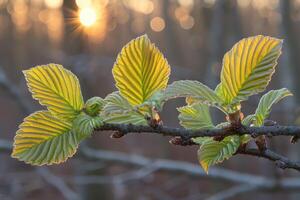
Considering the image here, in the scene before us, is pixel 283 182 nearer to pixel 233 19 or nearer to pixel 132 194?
pixel 233 19

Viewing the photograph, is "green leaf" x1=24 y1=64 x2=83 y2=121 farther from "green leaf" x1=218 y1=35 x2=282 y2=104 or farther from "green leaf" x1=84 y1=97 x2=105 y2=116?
"green leaf" x1=218 y1=35 x2=282 y2=104

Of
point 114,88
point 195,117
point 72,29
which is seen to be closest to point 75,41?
point 72,29

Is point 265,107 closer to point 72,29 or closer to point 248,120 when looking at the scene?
point 248,120

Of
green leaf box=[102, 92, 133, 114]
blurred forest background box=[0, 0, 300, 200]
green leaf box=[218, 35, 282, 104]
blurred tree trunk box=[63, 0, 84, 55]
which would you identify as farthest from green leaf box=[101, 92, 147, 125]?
blurred tree trunk box=[63, 0, 84, 55]

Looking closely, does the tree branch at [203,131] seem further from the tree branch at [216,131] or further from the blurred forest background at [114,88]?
the blurred forest background at [114,88]

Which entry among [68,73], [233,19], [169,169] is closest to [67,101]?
[68,73]

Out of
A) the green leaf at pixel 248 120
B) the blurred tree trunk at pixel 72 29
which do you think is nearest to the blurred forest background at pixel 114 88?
the blurred tree trunk at pixel 72 29
